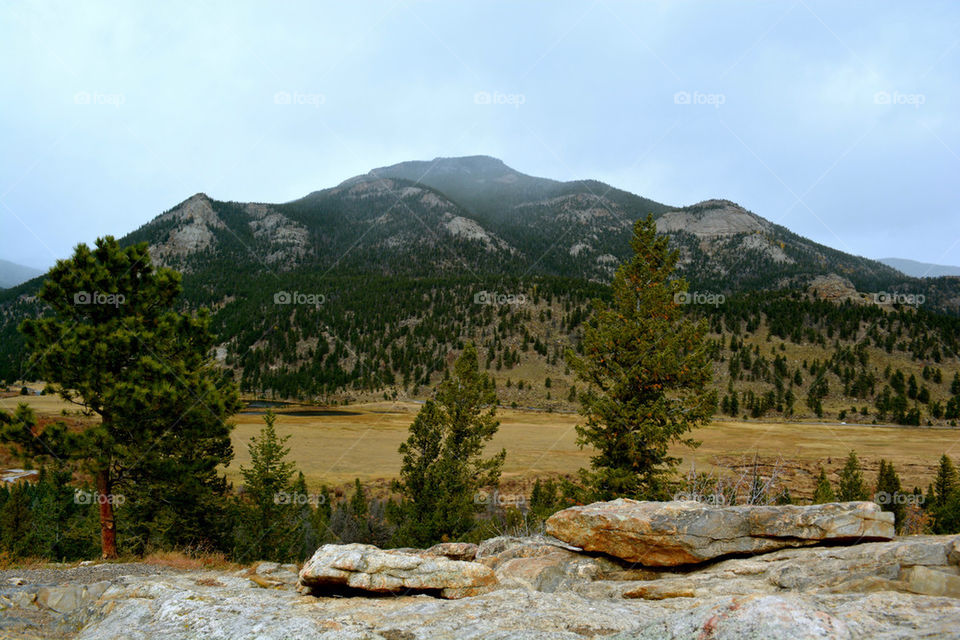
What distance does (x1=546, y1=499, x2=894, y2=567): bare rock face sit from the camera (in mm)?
7418

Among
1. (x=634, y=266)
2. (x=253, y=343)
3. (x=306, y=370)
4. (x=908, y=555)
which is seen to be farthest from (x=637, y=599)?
(x=253, y=343)

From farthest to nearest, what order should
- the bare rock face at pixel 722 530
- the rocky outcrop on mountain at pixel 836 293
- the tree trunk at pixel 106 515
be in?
the rocky outcrop on mountain at pixel 836 293 < the tree trunk at pixel 106 515 < the bare rock face at pixel 722 530

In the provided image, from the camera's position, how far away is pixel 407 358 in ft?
416

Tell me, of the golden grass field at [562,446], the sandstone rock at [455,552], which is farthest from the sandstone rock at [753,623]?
the golden grass field at [562,446]

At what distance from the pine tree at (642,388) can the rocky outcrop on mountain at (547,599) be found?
7826mm

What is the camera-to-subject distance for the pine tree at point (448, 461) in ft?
73.7

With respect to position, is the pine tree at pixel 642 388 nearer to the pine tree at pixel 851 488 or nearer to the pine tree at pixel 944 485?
the pine tree at pixel 851 488

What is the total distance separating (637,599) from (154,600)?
6.89 meters

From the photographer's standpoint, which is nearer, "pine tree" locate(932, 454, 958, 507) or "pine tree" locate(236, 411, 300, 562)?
"pine tree" locate(236, 411, 300, 562)

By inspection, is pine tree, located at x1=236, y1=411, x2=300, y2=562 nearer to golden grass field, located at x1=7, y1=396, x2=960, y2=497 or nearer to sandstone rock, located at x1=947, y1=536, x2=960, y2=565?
golden grass field, located at x1=7, y1=396, x2=960, y2=497

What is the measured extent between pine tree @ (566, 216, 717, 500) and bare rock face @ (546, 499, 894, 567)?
24.8 ft

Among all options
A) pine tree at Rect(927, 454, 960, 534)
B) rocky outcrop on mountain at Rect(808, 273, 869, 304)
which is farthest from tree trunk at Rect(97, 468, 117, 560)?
rocky outcrop on mountain at Rect(808, 273, 869, 304)

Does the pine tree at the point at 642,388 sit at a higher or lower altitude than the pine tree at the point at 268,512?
higher

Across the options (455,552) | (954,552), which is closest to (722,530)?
(954,552)
